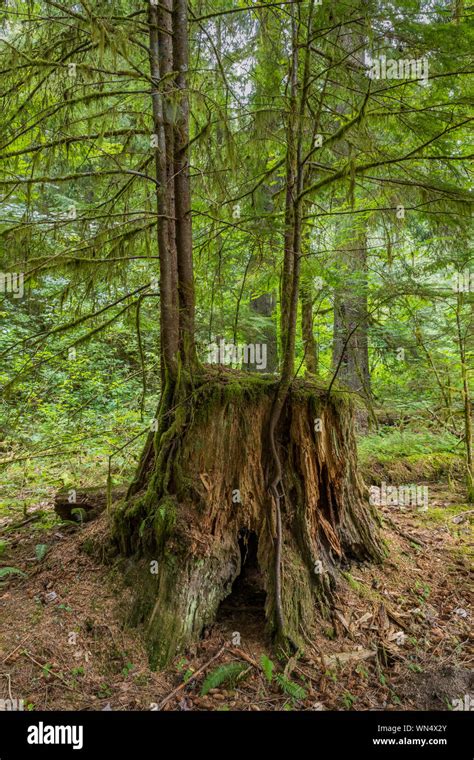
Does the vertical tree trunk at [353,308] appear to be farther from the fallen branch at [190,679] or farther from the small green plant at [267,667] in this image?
the fallen branch at [190,679]

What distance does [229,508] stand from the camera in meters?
3.73

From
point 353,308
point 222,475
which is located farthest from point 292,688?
point 353,308

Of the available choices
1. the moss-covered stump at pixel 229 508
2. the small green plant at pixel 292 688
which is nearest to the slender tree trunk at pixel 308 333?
the moss-covered stump at pixel 229 508

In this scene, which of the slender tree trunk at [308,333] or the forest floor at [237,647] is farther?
the slender tree trunk at [308,333]

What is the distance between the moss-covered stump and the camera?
11.3ft

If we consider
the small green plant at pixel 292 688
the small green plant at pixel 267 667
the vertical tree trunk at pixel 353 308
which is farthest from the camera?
the vertical tree trunk at pixel 353 308

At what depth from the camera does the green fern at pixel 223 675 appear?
295cm

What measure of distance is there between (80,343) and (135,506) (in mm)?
1590

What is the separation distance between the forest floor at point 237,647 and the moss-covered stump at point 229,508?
194 mm

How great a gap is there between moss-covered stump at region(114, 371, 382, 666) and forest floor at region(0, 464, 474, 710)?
0.19 meters

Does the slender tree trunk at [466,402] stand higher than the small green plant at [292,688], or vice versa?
the slender tree trunk at [466,402]

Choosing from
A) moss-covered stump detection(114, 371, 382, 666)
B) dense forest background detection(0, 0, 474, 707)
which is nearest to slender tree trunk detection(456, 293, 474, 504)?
dense forest background detection(0, 0, 474, 707)

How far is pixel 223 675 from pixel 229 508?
1199mm

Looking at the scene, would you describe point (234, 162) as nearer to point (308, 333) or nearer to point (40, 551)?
point (308, 333)
